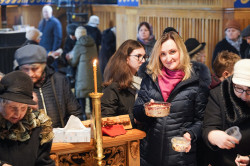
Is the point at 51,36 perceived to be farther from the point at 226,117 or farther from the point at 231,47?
the point at 226,117

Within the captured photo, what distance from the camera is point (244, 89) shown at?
9.58 feet

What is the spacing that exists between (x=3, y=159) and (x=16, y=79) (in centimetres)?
47

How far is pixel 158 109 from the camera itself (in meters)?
3.11

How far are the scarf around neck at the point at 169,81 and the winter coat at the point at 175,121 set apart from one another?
37 millimetres

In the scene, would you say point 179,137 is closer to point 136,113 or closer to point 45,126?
point 136,113

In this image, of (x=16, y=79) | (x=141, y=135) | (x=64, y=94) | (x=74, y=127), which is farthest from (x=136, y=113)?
(x=16, y=79)

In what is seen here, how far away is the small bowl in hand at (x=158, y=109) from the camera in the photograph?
311 centimetres

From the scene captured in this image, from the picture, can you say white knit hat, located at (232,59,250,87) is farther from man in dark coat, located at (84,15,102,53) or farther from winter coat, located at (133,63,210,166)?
man in dark coat, located at (84,15,102,53)

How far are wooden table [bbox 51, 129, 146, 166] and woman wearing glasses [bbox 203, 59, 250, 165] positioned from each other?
519 millimetres

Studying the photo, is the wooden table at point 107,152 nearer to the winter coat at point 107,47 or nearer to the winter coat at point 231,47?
the winter coat at point 231,47

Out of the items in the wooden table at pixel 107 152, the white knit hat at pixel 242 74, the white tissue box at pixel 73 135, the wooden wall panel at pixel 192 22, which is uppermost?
the wooden wall panel at pixel 192 22

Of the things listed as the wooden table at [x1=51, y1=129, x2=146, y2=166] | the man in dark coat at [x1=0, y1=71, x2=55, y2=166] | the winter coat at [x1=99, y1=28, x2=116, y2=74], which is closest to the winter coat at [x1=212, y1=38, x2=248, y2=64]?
the winter coat at [x1=99, y1=28, x2=116, y2=74]

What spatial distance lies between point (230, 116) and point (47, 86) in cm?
162

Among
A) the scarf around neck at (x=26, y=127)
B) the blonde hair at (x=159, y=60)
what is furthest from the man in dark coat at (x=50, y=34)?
the scarf around neck at (x=26, y=127)
